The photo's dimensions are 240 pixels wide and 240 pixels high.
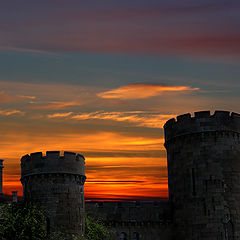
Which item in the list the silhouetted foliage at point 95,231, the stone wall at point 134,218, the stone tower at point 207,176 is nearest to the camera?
the silhouetted foliage at point 95,231

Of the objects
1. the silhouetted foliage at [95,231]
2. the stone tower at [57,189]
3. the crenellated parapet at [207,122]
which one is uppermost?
the crenellated parapet at [207,122]

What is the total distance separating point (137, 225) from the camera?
47031 millimetres

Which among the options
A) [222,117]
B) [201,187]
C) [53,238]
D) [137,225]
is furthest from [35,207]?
[222,117]

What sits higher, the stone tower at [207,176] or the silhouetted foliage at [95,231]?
the stone tower at [207,176]

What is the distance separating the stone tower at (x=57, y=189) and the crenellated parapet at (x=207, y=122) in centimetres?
1148

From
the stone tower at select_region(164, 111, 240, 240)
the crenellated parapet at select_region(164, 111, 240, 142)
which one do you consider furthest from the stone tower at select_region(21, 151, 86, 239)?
the crenellated parapet at select_region(164, 111, 240, 142)

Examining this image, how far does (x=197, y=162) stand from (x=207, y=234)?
6.20 m

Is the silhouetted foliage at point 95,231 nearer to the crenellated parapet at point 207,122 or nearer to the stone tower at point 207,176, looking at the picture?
the stone tower at point 207,176

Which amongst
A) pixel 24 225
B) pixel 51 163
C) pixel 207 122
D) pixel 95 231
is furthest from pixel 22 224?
pixel 207 122

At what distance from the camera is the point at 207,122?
152 feet

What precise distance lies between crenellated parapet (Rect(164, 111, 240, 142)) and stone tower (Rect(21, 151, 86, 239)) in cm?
1148

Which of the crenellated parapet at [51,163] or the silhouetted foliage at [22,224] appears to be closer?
the silhouetted foliage at [22,224]

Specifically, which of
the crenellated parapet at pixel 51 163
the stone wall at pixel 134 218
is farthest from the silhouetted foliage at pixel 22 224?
the stone wall at pixel 134 218

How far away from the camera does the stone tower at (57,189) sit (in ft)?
128
